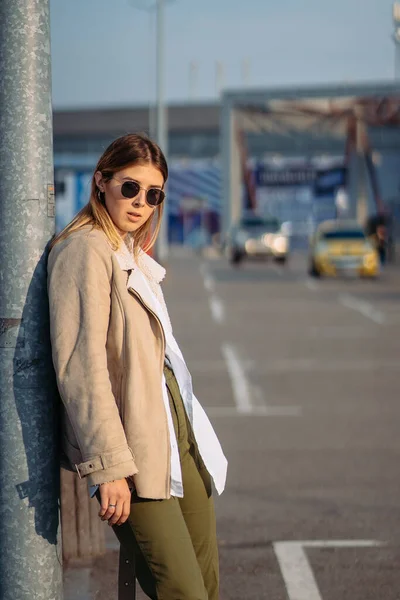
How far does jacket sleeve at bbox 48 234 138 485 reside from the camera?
10.6ft

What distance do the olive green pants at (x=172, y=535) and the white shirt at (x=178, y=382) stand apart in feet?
0.08

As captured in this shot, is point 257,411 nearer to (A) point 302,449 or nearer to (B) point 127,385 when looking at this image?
(A) point 302,449

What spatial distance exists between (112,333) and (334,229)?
113 feet

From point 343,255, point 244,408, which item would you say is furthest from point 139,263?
point 343,255

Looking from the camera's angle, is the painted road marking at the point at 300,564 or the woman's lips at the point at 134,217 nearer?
the woman's lips at the point at 134,217

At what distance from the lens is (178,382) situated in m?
3.57

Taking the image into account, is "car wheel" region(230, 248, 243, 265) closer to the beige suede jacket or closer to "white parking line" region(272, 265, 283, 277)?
"white parking line" region(272, 265, 283, 277)

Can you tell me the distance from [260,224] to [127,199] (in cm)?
4570

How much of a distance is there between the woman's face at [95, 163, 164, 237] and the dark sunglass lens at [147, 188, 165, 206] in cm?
1

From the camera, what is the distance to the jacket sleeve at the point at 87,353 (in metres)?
3.23

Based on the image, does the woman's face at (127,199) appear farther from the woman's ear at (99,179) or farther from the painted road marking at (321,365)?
the painted road marking at (321,365)

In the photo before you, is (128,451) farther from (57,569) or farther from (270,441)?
(270,441)

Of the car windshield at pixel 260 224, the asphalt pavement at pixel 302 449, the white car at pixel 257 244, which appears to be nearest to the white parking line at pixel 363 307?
the asphalt pavement at pixel 302 449

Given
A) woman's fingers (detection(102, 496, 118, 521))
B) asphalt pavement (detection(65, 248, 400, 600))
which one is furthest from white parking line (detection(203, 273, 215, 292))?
woman's fingers (detection(102, 496, 118, 521))
